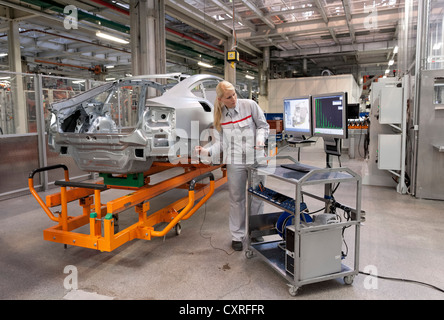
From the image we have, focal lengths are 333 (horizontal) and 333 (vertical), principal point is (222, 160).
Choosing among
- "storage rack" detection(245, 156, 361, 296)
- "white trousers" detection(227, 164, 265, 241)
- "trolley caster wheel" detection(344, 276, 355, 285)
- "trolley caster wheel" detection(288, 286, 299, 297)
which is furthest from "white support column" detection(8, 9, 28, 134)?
"trolley caster wheel" detection(344, 276, 355, 285)

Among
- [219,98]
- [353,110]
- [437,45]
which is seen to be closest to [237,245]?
[219,98]

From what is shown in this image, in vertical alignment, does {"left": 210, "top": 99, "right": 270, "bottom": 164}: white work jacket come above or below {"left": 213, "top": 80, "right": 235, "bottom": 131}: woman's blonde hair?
below

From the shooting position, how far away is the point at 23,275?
284 centimetres

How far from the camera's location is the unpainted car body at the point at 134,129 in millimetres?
3244

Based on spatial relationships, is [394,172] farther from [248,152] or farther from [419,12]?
[248,152]

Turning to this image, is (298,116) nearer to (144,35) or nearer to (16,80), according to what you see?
(144,35)

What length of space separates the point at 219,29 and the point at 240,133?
7.87m

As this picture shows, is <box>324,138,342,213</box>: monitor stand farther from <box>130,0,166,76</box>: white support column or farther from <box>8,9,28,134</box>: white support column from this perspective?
<box>8,9,28,134</box>: white support column

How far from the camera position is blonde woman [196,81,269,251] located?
3211 mm

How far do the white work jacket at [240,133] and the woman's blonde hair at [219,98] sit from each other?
48 mm

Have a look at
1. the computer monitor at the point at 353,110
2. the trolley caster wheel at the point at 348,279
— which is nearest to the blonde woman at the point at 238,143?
the computer monitor at the point at 353,110

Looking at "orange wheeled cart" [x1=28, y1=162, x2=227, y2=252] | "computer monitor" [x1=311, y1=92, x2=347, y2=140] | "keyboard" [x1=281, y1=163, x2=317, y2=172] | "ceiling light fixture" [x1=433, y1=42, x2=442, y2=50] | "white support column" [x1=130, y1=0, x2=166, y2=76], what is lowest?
"orange wheeled cart" [x1=28, y1=162, x2=227, y2=252]

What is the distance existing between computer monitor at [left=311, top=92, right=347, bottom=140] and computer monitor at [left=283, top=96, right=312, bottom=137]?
0.34ft
